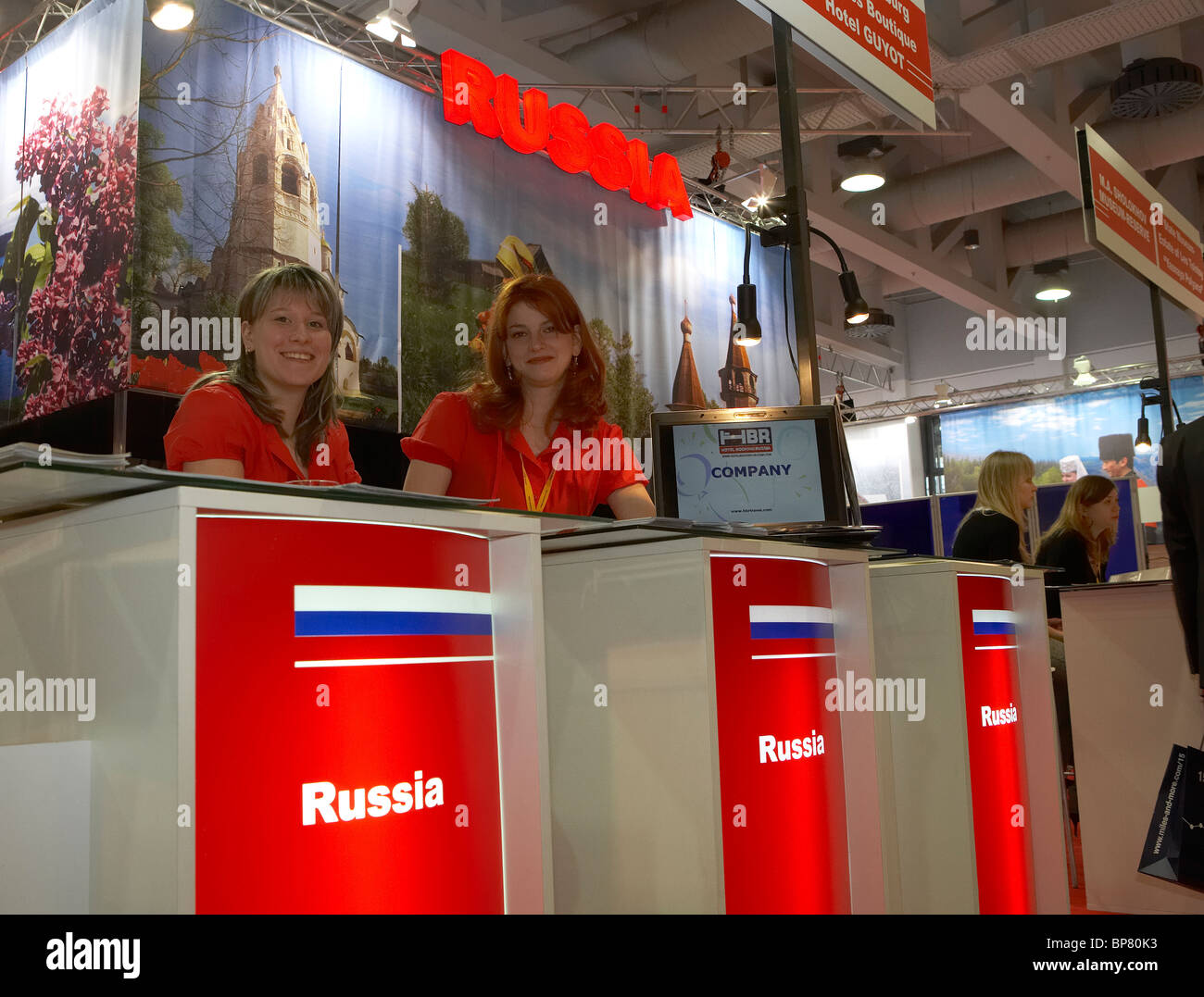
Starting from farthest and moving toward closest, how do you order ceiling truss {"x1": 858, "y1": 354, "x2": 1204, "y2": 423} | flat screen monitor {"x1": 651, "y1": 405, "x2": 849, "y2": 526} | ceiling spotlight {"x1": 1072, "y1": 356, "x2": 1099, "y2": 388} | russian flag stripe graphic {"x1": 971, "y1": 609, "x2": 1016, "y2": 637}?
ceiling spotlight {"x1": 1072, "y1": 356, "x2": 1099, "y2": 388} < ceiling truss {"x1": 858, "y1": 354, "x2": 1204, "y2": 423} < russian flag stripe graphic {"x1": 971, "y1": 609, "x2": 1016, "y2": 637} < flat screen monitor {"x1": 651, "y1": 405, "x2": 849, "y2": 526}

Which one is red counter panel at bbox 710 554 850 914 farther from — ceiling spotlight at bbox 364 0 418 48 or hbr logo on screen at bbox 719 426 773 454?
ceiling spotlight at bbox 364 0 418 48

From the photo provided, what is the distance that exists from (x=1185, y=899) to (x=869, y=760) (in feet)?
6.43

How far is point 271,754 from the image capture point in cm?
120

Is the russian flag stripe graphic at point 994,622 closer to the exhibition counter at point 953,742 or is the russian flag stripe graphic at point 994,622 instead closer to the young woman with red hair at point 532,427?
the exhibition counter at point 953,742

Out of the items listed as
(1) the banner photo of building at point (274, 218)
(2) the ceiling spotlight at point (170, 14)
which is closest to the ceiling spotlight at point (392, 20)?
(1) the banner photo of building at point (274, 218)

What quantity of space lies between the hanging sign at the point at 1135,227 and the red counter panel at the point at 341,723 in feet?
12.5

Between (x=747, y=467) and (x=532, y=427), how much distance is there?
19.6 inches

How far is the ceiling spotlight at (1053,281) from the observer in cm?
1263

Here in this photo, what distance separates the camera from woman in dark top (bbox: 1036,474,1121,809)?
475 centimetres

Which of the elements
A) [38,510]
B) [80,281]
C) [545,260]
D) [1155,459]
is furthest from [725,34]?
[1155,459]

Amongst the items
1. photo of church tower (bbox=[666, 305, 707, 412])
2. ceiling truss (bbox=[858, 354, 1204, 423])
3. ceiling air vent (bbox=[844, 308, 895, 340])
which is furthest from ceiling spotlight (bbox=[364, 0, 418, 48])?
ceiling truss (bbox=[858, 354, 1204, 423])

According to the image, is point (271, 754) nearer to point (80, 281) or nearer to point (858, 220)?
point (80, 281)

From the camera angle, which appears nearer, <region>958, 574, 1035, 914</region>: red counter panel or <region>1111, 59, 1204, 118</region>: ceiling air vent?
→ <region>958, 574, 1035, 914</region>: red counter panel

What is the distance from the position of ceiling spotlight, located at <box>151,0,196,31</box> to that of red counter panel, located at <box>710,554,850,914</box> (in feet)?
15.2
